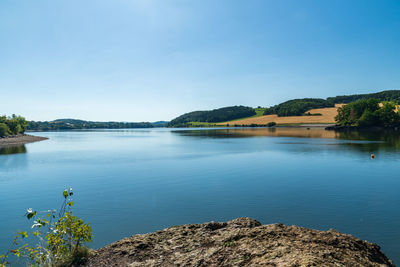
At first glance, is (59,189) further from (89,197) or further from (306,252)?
(306,252)

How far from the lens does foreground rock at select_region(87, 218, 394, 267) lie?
591cm

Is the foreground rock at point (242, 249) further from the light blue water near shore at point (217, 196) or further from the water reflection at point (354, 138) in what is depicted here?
the water reflection at point (354, 138)

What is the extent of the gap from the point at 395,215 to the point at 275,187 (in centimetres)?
816

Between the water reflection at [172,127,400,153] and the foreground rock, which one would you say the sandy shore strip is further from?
the foreground rock

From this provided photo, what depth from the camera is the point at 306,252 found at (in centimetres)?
598

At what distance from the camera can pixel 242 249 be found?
689 centimetres

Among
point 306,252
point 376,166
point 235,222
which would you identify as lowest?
point 376,166

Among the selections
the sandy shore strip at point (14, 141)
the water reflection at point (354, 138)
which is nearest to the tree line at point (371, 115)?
the water reflection at point (354, 138)

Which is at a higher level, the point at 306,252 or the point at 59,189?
the point at 306,252

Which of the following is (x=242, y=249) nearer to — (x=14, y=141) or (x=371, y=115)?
(x=14, y=141)

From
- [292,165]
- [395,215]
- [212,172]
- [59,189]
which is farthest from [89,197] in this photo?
[292,165]

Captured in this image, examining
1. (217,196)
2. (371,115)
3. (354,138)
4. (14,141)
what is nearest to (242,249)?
(217,196)

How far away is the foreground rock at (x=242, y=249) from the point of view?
19.4ft

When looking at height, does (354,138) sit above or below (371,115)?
below
